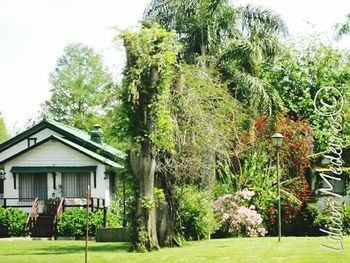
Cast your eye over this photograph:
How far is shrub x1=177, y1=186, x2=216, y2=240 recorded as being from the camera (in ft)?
80.7

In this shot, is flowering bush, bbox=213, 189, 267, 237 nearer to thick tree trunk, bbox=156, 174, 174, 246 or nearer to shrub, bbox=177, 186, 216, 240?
shrub, bbox=177, 186, 216, 240

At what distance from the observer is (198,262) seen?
1756 cm

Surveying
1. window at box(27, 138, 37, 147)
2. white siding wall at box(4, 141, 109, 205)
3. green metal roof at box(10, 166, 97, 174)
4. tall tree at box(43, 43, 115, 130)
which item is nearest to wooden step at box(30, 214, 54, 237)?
green metal roof at box(10, 166, 97, 174)

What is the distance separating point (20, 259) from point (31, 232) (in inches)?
525

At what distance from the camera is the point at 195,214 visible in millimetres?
25250

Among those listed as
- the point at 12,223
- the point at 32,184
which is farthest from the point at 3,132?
the point at 12,223

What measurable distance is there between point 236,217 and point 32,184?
45.6 ft

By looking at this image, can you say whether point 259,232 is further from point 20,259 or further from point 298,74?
point 298,74

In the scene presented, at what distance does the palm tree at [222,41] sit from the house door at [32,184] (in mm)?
11098

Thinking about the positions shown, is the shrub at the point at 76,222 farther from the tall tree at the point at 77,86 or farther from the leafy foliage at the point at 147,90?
the tall tree at the point at 77,86

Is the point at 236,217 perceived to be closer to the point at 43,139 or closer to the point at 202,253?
the point at 202,253

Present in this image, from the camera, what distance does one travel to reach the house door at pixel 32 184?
126 feet

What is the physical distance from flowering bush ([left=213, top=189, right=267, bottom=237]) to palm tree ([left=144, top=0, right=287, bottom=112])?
4885 mm

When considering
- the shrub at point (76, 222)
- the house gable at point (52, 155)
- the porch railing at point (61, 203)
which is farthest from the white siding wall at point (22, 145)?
the shrub at point (76, 222)
